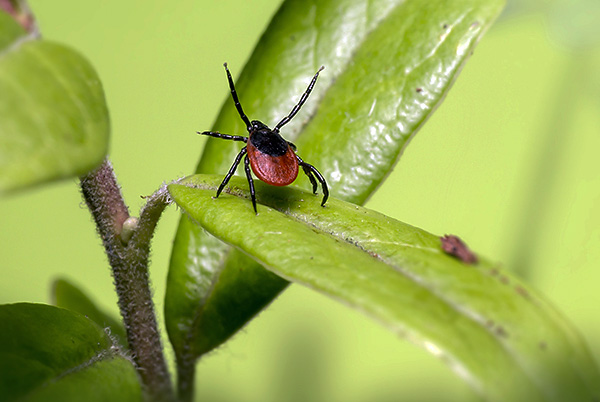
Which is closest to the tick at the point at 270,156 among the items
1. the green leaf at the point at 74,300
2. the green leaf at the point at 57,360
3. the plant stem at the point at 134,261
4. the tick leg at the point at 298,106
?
the tick leg at the point at 298,106

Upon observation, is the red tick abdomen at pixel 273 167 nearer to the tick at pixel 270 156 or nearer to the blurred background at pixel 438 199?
the tick at pixel 270 156

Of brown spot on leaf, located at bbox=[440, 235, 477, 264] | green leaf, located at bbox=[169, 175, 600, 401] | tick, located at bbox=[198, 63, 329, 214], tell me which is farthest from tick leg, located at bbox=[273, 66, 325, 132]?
brown spot on leaf, located at bbox=[440, 235, 477, 264]

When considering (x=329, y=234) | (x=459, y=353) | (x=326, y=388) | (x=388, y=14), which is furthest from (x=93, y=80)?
(x=326, y=388)

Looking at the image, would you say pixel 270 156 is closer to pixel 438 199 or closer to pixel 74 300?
pixel 74 300

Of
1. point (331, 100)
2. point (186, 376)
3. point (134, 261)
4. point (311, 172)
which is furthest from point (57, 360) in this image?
point (331, 100)

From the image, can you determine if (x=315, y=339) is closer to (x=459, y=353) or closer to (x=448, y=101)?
(x=448, y=101)
